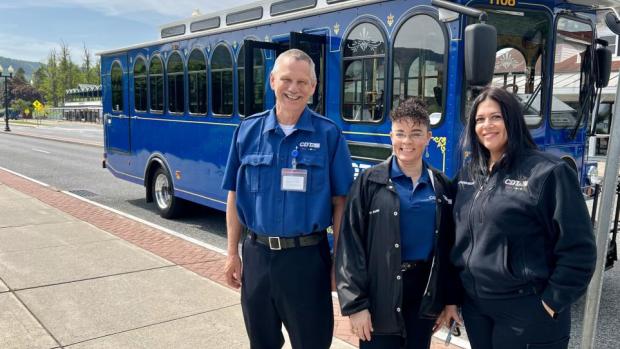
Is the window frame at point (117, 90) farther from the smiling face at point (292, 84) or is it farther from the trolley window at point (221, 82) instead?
the smiling face at point (292, 84)

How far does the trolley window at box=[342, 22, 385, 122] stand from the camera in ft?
16.2

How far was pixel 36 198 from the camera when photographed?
9.66 meters

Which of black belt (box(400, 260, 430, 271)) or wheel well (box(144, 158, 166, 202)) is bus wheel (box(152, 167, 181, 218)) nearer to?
wheel well (box(144, 158, 166, 202))

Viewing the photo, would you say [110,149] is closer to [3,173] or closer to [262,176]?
[3,173]

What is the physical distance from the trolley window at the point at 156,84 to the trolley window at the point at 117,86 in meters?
1.13

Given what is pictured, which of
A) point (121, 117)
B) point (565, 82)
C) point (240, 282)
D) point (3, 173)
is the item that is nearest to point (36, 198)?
point (121, 117)

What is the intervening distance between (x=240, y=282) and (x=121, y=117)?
7.28 m

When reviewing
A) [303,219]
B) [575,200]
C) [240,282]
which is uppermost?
[575,200]

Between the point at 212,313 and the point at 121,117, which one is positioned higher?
the point at 121,117

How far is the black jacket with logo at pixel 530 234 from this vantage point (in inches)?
80.2

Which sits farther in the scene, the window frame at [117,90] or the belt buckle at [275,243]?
the window frame at [117,90]

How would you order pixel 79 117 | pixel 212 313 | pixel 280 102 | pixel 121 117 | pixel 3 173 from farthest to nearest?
pixel 79 117
pixel 3 173
pixel 121 117
pixel 212 313
pixel 280 102

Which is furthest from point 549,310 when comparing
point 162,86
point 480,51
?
point 162,86

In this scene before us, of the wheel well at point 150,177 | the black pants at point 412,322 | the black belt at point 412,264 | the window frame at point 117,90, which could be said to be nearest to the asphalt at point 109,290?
the wheel well at point 150,177
